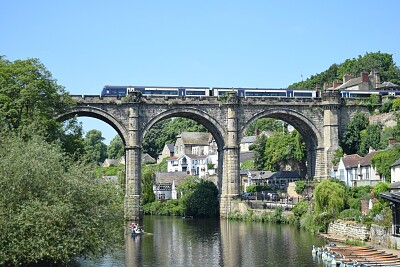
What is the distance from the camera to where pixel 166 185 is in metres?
107

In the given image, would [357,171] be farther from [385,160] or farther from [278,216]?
[278,216]

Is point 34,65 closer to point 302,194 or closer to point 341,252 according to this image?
point 341,252

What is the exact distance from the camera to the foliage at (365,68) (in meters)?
128

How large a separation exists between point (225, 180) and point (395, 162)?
2552 cm

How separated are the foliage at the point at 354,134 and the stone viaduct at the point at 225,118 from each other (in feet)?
3.71

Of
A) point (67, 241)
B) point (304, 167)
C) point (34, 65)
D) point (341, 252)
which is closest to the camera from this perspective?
point (67, 241)

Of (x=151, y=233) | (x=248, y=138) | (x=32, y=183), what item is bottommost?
(x=151, y=233)

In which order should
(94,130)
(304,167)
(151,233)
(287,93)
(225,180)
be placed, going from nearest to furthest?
(151,233), (225,180), (287,93), (304,167), (94,130)

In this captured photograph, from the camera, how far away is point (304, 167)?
296 feet

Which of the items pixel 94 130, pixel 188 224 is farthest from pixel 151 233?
pixel 94 130

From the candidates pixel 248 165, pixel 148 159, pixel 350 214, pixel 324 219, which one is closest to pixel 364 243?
pixel 350 214

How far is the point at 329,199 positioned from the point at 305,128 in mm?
26980

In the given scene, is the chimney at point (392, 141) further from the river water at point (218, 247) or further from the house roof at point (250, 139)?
the house roof at point (250, 139)

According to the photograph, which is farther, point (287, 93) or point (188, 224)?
point (287, 93)
